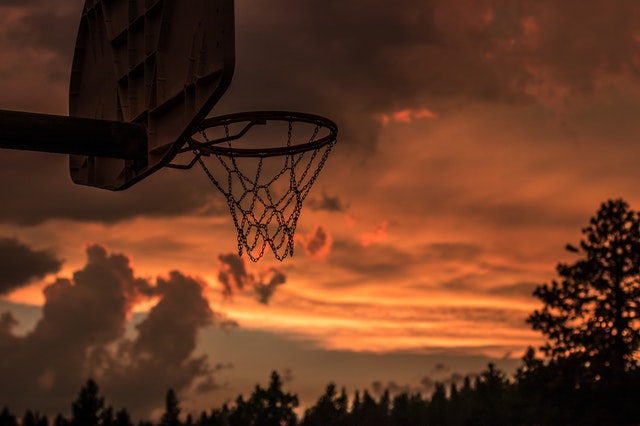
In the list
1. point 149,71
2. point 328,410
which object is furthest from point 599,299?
point 328,410

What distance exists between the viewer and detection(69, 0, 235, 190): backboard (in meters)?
9.59

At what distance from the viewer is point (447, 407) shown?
513 ft

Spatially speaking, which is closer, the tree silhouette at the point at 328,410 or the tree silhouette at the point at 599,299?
the tree silhouette at the point at 599,299

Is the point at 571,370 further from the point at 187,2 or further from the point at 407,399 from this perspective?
the point at 407,399

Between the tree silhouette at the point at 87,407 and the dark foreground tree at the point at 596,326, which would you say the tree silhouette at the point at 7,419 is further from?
the dark foreground tree at the point at 596,326

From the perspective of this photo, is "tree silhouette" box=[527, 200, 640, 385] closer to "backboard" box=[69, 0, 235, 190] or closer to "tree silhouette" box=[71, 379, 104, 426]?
"backboard" box=[69, 0, 235, 190]

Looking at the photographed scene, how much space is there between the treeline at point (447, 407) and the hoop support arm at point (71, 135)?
40240mm

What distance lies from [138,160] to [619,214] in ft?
135

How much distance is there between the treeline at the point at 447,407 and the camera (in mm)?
48344

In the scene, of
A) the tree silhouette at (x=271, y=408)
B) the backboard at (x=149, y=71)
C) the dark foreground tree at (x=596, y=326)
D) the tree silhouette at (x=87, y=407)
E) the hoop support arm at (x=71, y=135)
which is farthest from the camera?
the tree silhouette at (x=271, y=408)

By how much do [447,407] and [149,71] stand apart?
15049 centimetres

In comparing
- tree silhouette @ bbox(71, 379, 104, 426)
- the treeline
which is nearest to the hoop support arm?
the treeline

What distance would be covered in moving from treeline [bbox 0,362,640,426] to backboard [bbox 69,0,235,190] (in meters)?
39.1

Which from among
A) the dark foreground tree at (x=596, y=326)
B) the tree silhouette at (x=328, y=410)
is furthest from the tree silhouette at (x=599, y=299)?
the tree silhouette at (x=328, y=410)
